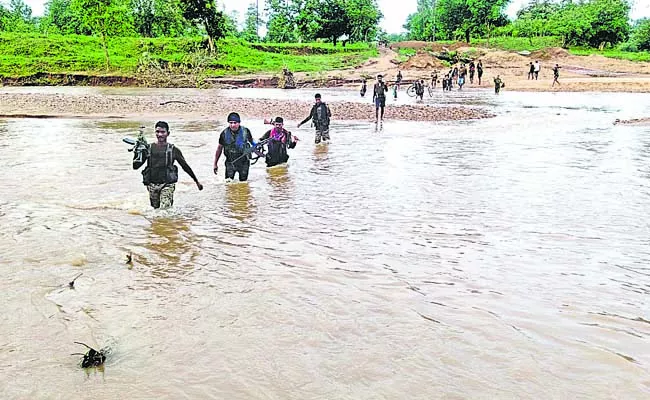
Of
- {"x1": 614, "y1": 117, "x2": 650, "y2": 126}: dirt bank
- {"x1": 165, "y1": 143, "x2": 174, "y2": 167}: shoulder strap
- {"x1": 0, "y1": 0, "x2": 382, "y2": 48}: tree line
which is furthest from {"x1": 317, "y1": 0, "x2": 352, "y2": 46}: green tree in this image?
{"x1": 165, "y1": 143, "x2": 174, "y2": 167}: shoulder strap

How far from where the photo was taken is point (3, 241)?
7.74 m

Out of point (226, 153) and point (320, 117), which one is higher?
point (320, 117)

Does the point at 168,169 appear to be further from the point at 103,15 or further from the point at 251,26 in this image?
the point at 251,26

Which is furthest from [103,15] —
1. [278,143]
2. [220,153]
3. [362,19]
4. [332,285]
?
[332,285]

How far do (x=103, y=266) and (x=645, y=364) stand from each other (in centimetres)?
530

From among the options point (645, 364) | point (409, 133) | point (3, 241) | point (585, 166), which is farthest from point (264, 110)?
point (645, 364)

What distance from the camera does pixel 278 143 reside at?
13055 millimetres

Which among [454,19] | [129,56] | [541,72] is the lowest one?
[541,72]

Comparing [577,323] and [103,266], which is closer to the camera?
[577,323]

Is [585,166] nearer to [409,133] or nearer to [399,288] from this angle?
[409,133]

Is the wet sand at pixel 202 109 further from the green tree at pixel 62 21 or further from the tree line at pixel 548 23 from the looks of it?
the green tree at pixel 62 21

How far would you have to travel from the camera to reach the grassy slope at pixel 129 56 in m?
51.7

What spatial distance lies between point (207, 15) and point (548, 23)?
39.3 metres

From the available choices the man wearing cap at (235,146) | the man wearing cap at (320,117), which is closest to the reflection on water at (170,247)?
the man wearing cap at (235,146)
